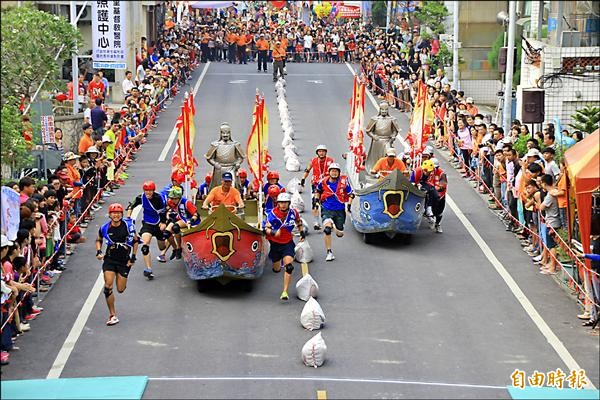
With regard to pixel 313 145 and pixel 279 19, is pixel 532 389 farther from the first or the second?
pixel 279 19

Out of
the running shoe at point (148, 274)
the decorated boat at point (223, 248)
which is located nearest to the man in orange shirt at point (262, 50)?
the running shoe at point (148, 274)

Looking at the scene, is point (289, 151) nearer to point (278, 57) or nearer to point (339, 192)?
point (339, 192)

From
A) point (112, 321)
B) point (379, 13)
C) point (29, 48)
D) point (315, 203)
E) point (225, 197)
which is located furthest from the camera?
point (379, 13)

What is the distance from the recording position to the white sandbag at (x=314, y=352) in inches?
621

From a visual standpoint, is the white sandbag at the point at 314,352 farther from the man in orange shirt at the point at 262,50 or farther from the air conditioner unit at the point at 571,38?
the man in orange shirt at the point at 262,50

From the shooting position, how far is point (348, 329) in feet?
57.6

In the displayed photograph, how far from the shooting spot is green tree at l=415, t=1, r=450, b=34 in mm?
49344

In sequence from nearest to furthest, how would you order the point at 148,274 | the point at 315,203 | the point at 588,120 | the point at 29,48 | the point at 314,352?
the point at 314,352, the point at 148,274, the point at 315,203, the point at 29,48, the point at 588,120

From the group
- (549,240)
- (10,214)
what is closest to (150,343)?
(10,214)

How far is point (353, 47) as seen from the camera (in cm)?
5656

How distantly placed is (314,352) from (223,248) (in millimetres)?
3224

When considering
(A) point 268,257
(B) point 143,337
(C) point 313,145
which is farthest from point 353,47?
(B) point 143,337

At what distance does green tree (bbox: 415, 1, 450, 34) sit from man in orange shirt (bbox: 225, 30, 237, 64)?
8.37m

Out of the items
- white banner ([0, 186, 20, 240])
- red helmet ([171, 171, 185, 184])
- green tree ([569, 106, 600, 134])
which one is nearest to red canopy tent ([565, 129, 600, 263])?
red helmet ([171, 171, 185, 184])
